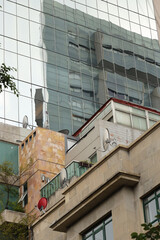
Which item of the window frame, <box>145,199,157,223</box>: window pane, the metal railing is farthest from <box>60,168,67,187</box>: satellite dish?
<box>145,199,157,223</box>: window pane

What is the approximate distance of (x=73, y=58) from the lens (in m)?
76.9

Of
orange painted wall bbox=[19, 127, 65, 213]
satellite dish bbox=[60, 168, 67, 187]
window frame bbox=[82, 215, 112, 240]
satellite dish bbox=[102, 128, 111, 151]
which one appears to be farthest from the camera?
orange painted wall bbox=[19, 127, 65, 213]

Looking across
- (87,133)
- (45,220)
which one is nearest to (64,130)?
(87,133)

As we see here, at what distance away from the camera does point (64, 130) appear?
64.8 metres

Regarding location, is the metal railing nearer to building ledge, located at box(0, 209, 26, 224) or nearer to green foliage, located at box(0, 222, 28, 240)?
building ledge, located at box(0, 209, 26, 224)

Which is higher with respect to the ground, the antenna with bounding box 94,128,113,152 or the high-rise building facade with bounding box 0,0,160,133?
the high-rise building facade with bounding box 0,0,160,133

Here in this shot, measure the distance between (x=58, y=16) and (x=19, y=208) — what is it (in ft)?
116

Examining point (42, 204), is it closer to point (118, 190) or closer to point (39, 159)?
point (39, 159)

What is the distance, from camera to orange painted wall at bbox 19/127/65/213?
5012cm

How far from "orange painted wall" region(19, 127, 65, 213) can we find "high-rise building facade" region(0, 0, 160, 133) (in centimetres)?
956

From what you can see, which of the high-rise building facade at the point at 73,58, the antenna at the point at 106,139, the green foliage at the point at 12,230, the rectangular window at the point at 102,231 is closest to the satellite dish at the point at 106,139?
the antenna at the point at 106,139

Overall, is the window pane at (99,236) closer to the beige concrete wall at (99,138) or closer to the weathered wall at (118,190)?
the weathered wall at (118,190)

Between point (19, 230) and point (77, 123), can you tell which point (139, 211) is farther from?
point (77, 123)

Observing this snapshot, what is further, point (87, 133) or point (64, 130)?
point (64, 130)
